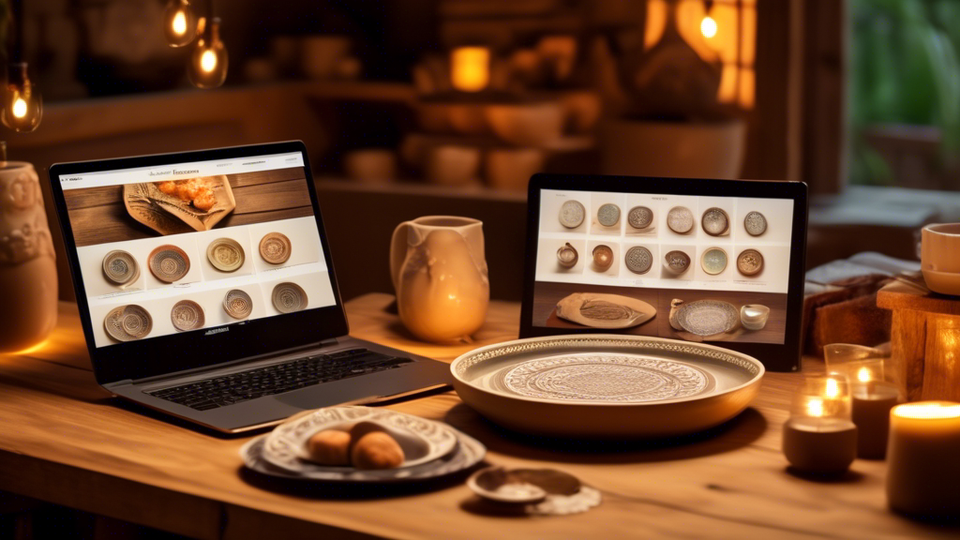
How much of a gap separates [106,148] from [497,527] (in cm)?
248

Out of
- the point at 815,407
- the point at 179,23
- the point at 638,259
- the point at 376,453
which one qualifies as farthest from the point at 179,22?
the point at 815,407

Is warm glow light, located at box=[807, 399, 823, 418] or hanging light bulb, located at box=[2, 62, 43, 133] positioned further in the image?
hanging light bulb, located at box=[2, 62, 43, 133]

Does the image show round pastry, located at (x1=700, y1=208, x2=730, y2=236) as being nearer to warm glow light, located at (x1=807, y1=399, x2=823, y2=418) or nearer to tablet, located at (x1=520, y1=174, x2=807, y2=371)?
tablet, located at (x1=520, y1=174, x2=807, y2=371)

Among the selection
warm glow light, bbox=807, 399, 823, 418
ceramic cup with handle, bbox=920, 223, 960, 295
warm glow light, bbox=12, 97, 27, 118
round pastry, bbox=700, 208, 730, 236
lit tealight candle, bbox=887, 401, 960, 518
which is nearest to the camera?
lit tealight candle, bbox=887, 401, 960, 518

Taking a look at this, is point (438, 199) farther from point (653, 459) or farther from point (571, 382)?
point (653, 459)

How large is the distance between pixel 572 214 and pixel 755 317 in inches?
10.7

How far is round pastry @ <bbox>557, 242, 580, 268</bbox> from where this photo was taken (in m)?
1.36

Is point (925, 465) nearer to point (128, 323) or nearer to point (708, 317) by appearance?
point (708, 317)

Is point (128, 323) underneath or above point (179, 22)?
underneath

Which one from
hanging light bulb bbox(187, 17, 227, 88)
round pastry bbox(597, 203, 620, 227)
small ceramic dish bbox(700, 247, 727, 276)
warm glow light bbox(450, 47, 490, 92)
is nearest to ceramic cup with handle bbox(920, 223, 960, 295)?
small ceramic dish bbox(700, 247, 727, 276)

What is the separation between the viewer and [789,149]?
3.24 metres

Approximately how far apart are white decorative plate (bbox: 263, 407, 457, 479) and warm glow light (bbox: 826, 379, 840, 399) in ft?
1.17

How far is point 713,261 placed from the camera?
132 cm

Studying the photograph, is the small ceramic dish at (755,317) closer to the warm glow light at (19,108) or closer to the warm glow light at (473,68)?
the warm glow light at (19,108)
